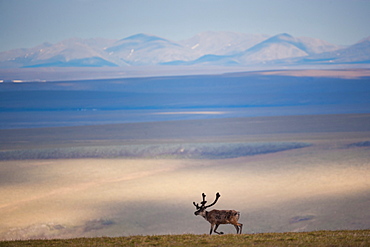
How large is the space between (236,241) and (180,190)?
15666 mm

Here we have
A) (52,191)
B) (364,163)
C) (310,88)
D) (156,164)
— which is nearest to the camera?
(52,191)

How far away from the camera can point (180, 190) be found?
25.5 m

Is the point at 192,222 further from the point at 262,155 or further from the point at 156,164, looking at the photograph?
the point at 262,155

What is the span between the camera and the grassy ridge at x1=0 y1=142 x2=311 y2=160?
36531mm

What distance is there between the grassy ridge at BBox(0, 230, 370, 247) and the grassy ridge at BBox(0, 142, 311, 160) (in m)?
24.6

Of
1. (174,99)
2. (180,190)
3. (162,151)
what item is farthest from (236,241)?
(174,99)

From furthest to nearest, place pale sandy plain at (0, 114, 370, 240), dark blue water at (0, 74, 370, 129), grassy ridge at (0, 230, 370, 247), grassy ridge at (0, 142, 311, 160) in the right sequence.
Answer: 1. dark blue water at (0, 74, 370, 129)
2. grassy ridge at (0, 142, 311, 160)
3. pale sandy plain at (0, 114, 370, 240)
4. grassy ridge at (0, 230, 370, 247)

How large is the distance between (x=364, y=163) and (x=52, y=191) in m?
17.5

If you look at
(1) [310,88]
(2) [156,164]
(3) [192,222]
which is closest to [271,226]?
(3) [192,222]

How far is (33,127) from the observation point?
5878cm

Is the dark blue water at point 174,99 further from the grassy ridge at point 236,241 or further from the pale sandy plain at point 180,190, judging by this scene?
the grassy ridge at point 236,241

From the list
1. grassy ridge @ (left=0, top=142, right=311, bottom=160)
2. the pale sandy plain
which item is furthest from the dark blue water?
the pale sandy plain

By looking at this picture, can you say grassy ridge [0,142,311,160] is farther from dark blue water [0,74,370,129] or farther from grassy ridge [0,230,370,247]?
grassy ridge [0,230,370,247]

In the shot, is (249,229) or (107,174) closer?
(249,229)
